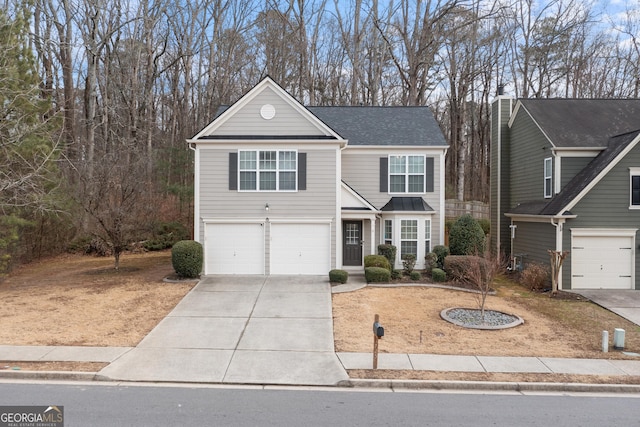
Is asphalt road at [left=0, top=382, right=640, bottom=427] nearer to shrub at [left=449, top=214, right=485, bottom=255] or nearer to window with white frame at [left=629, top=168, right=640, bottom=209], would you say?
shrub at [left=449, top=214, right=485, bottom=255]

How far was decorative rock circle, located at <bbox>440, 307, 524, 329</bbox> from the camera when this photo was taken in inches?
427

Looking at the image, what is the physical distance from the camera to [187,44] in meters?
30.8

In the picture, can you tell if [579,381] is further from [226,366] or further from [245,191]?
[245,191]

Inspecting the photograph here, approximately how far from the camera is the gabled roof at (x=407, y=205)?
17688 mm

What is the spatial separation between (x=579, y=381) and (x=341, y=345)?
4510 millimetres

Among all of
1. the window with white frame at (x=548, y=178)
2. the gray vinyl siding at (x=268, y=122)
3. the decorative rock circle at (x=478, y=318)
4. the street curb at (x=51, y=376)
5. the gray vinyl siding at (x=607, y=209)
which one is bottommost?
the street curb at (x=51, y=376)

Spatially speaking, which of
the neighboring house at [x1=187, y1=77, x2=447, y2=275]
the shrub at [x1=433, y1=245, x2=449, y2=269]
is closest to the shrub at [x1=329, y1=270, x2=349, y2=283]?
the neighboring house at [x1=187, y1=77, x2=447, y2=275]

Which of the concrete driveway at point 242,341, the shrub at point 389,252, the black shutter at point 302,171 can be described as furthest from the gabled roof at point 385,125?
the concrete driveway at point 242,341

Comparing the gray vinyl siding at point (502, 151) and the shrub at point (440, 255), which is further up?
the gray vinyl siding at point (502, 151)

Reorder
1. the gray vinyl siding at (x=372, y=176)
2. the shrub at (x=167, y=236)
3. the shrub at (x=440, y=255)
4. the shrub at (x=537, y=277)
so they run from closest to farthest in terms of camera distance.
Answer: the shrub at (x=537, y=277) < the shrub at (x=440, y=255) < the gray vinyl siding at (x=372, y=176) < the shrub at (x=167, y=236)

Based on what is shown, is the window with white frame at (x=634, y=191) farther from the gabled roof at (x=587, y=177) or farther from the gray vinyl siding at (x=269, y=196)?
the gray vinyl siding at (x=269, y=196)

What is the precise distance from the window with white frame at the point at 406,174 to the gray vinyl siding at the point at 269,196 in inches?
135

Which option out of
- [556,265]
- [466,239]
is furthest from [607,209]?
[466,239]

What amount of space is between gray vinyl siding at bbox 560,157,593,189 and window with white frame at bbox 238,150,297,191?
1053 centimetres
